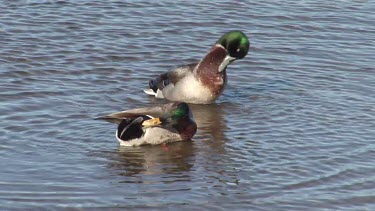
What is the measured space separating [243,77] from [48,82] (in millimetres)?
2595

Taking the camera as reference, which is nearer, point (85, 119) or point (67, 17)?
point (85, 119)

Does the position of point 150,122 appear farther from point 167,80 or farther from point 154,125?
point 167,80

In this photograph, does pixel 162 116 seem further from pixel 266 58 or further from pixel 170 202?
pixel 266 58

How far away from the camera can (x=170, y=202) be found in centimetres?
916

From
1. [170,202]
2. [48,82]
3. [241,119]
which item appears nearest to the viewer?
[170,202]

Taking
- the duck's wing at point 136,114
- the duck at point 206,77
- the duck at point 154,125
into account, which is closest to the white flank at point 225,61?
the duck at point 206,77

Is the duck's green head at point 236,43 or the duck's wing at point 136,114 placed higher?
the duck's green head at point 236,43

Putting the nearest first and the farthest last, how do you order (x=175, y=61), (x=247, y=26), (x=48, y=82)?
(x=48, y=82) < (x=175, y=61) < (x=247, y=26)

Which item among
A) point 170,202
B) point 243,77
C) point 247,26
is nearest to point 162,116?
point 170,202

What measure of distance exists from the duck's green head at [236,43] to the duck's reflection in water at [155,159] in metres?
2.03

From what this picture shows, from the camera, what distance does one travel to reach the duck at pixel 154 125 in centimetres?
1093

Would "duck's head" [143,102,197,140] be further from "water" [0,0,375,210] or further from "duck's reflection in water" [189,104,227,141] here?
"duck's reflection in water" [189,104,227,141]

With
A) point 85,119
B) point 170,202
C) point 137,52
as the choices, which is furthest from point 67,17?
point 170,202

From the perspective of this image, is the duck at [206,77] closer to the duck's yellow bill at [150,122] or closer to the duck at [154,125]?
the duck at [154,125]
